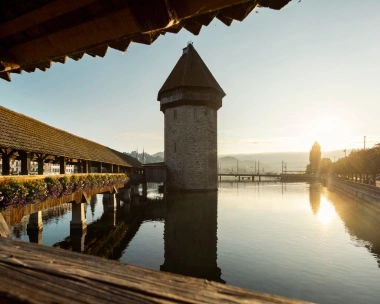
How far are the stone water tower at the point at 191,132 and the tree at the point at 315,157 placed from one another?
224ft

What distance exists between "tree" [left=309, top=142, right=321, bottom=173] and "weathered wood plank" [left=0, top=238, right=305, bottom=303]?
103015mm

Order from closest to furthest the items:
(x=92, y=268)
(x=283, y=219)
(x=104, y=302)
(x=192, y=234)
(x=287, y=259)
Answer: (x=104, y=302)
(x=92, y=268)
(x=287, y=259)
(x=192, y=234)
(x=283, y=219)

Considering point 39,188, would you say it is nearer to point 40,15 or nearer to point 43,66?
point 43,66

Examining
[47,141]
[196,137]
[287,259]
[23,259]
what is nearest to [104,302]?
[23,259]

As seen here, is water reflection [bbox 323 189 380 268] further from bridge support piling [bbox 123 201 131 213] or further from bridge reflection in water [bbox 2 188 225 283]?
bridge support piling [bbox 123 201 131 213]

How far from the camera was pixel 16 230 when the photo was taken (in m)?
16.3

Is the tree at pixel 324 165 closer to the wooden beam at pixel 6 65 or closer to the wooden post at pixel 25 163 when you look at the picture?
the wooden post at pixel 25 163

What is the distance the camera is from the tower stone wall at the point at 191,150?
37.5 meters

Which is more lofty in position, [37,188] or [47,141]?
[47,141]

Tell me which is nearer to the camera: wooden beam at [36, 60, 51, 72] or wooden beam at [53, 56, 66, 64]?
wooden beam at [53, 56, 66, 64]

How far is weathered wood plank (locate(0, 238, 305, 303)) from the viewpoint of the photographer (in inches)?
31.8

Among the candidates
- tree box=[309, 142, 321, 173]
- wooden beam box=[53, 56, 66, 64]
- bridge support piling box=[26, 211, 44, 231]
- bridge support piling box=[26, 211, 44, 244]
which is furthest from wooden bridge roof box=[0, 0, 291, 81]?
tree box=[309, 142, 321, 173]

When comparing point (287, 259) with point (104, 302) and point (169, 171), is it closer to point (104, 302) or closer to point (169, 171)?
point (104, 302)

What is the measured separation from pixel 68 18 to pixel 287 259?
40.1ft
